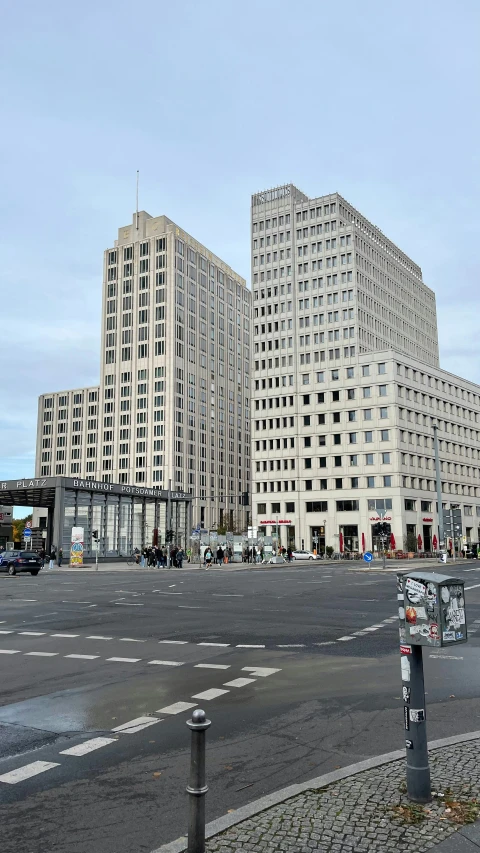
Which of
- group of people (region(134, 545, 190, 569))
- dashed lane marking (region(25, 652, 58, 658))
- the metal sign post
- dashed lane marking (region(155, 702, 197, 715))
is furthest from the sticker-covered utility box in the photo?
group of people (region(134, 545, 190, 569))

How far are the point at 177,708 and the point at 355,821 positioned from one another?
11.7 ft

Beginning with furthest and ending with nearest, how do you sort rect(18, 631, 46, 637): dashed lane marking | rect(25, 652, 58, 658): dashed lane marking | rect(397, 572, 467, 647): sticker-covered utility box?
rect(18, 631, 46, 637): dashed lane marking
rect(25, 652, 58, 658): dashed lane marking
rect(397, 572, 467, 647): sticker-covered utility box

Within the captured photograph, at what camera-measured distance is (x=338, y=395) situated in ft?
321

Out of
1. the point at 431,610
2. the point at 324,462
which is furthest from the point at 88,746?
the point at 324,462

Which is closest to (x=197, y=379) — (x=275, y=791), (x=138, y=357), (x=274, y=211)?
(x=138, y=357)

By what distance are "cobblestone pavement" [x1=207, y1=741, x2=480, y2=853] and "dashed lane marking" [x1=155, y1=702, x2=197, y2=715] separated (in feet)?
9.05

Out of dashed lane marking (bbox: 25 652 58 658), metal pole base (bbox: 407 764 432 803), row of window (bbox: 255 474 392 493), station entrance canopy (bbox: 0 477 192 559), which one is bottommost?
dashed lane marking (bbox: 25 652 58 658)

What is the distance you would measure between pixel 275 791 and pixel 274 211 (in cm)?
A: 11132

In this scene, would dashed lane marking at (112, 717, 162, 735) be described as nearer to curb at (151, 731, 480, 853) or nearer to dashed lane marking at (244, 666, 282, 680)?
curb at (151, 731, 480, 853)

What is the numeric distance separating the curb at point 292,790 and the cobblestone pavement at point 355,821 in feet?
0.20

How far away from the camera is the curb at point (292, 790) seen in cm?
412

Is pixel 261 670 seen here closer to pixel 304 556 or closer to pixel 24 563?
pixel 24 563

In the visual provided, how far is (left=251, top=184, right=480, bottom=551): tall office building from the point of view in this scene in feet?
302

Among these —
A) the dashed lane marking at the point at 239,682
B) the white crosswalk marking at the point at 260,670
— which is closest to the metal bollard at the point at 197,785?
the dashed lane marking at the point at 239,682
